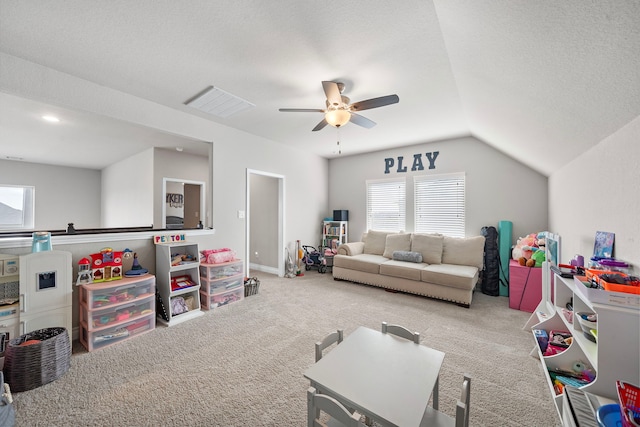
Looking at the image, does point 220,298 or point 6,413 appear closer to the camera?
point 6,413

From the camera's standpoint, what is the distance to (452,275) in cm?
341

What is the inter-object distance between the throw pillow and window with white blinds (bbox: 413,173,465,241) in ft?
2.72

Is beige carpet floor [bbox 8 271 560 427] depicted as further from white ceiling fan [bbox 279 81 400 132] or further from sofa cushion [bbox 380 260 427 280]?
white ceiling fan [bbox 279 81 400 132]

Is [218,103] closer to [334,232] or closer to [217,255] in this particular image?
[217,255]

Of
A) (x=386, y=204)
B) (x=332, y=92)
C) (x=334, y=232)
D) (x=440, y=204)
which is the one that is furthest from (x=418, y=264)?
(x=332, y=92)

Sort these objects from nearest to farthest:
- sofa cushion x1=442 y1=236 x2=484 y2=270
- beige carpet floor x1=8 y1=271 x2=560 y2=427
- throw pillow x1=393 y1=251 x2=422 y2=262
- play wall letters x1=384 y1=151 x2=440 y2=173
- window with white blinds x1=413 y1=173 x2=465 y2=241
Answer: beige carpet floor x1=8 y1=271 x2=560 y2=427, sofa cushion x1=442 y1=236 x2=484 y2=270, throw pillow x1=393 y1=251 x2=422 y2=262, window with white blinds x1=413 y1=173 x2=465 y2=241, play wall letters x1=384 y1=151 x2=440 y2=173

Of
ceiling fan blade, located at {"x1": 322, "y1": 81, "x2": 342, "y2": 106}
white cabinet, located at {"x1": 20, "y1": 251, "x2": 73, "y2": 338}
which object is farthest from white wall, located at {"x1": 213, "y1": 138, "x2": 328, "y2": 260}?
ceiling fan blade, located at {"x1": 322, "y1": 81, "x2": 342, "y2": 106}

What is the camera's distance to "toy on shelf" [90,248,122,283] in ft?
8.27

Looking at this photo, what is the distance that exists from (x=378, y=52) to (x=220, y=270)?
10.8 feet

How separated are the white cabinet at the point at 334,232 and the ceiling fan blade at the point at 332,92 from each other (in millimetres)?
3407

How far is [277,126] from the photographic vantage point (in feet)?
12.5

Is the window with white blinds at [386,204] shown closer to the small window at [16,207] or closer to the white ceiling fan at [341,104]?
the white ceiling fan at [341,104]

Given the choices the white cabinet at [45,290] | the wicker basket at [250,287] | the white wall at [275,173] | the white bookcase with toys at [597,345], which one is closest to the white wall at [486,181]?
the white wall at [275,173]

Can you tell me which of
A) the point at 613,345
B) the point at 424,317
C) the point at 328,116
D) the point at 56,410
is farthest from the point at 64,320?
the point at 613,345
